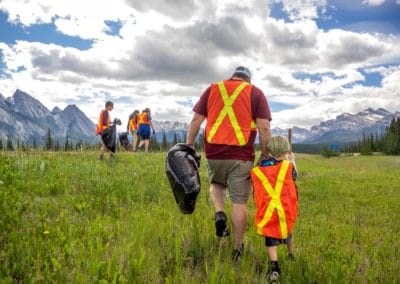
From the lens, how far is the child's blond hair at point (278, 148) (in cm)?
538

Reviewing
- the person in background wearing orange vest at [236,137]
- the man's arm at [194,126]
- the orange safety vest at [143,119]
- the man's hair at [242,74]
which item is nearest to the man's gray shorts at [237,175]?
the person in background wearing orange vest at [236,137]

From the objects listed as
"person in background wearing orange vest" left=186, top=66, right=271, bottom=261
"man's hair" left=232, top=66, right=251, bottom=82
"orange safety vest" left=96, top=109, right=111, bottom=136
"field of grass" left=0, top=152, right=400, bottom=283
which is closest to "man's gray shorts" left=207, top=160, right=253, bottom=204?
"person in background wearing orange vest" left=186, top=66, right=271, bottom=261

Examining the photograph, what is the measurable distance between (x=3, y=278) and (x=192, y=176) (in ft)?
8.41

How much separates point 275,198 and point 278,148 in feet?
2.19

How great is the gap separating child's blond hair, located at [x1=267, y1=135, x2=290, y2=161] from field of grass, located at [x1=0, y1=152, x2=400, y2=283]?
1.41m

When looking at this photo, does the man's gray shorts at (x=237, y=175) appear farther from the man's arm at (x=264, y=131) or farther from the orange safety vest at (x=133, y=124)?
the orange safety vest at (x=133, y=124)

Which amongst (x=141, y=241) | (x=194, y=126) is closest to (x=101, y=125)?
(x=194, y=126)

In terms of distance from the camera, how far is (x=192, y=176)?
5.55 m

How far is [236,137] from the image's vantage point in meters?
5.58

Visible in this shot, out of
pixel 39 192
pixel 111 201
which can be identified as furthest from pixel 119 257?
pixel 39 192

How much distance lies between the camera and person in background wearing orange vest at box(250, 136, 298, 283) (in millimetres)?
5148

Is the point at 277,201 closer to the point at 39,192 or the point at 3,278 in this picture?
the point at 3,278

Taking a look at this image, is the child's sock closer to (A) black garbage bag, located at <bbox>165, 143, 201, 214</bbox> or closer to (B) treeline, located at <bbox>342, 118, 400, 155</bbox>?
(A) black garbage bag, located at <bbox>165, 143, 201, 214</bbox>

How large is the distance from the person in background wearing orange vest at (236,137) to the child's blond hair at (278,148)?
18cm
